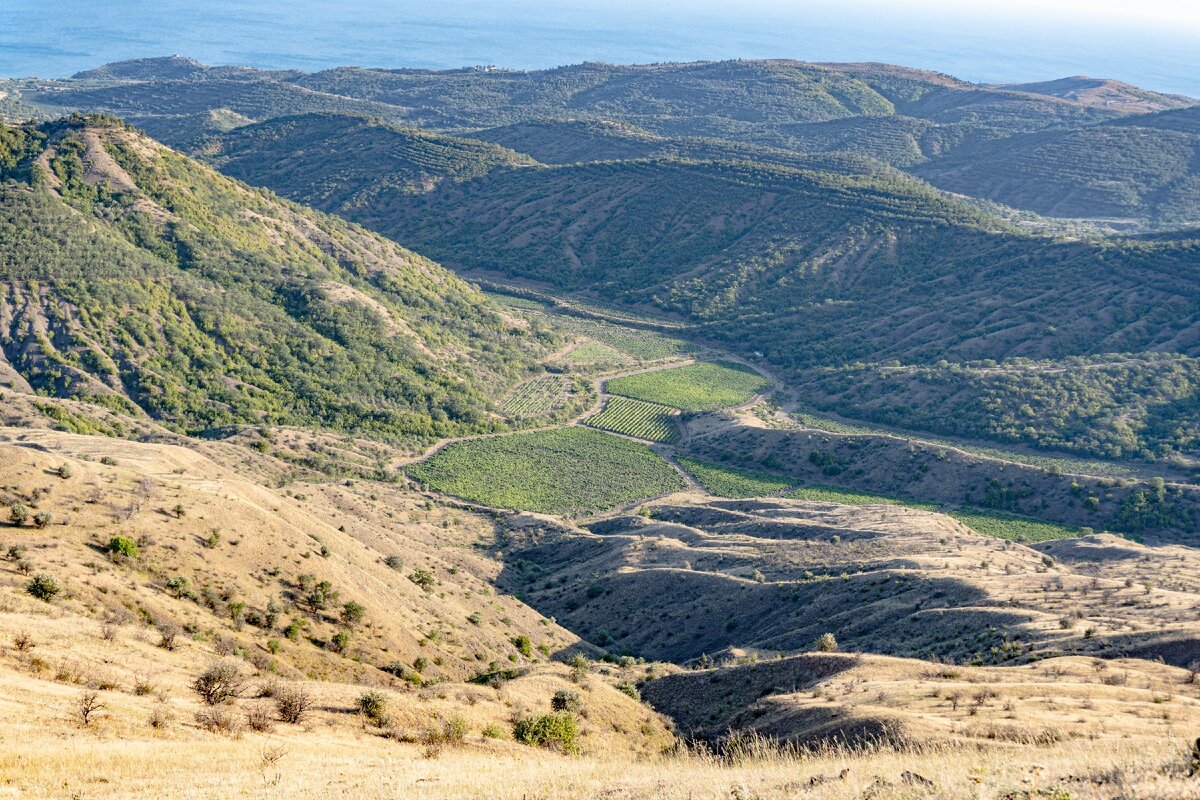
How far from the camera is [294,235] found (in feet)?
315

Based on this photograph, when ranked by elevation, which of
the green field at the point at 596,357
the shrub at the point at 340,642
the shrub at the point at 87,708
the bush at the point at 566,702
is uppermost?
the shrub at the point at 87,708

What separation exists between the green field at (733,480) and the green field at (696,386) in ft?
43.5

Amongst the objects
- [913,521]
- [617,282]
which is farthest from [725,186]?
[913,521]

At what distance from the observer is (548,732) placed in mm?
27469

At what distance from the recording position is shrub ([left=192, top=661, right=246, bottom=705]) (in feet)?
80.9

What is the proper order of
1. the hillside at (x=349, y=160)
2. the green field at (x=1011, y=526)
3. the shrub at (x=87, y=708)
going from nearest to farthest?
the shrub at (x=87, y=708), the green field at (x=1011, y=526), the hillside at (x=349, y=160)

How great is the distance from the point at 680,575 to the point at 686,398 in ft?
153

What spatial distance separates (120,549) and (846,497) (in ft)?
168

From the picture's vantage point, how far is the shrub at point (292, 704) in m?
24.6

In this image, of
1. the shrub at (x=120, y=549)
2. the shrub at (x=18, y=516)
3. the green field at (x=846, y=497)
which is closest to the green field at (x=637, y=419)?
the green field at (x=846, y=497)

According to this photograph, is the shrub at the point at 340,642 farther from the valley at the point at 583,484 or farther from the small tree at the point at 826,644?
the small tree at the point at 826,644

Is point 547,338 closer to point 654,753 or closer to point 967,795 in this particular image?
point 654,753

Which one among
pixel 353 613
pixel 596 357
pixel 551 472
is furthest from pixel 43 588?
pixel 596 357

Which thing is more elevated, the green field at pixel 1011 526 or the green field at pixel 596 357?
the green field at pixel 596 357
